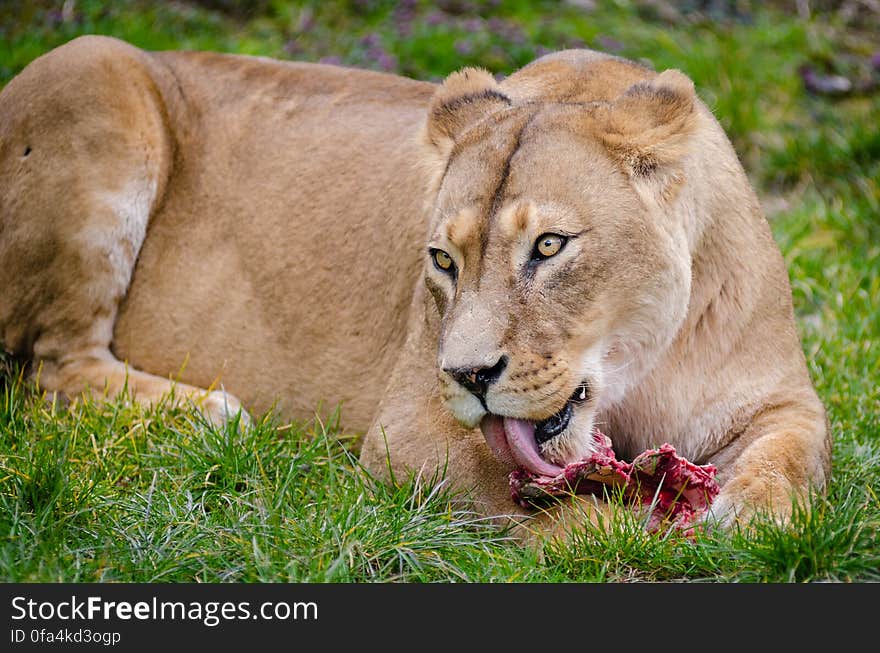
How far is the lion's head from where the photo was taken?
12.2 feet

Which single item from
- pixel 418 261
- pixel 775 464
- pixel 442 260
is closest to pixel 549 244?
pixel 442 260

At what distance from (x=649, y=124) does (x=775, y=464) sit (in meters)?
1.12

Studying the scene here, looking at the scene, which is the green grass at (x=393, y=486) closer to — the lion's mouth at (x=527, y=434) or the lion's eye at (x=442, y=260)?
the lion's mouth at (x=527, y=434)

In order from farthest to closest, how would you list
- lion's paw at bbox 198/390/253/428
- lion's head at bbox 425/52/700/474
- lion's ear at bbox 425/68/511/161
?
lion's paw at bbox 198/390/253/428, lion's ear at bbox 425/68/511/161, lion's head at bbox 425/52/700/474

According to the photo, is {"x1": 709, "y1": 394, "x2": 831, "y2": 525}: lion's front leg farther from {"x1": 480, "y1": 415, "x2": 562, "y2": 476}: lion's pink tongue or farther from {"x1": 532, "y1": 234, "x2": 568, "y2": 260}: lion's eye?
{"x1": 532, "y1": 234, "x2": 568, "y2": 260}: lion's eye

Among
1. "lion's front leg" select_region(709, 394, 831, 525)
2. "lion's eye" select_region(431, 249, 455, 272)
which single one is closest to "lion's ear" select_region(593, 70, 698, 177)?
"lion's eye" select_region(431, 249, 455, 272)

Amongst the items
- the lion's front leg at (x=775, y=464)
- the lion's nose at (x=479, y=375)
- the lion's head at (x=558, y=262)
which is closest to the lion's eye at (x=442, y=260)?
the lion's head at (x=558, y=262)

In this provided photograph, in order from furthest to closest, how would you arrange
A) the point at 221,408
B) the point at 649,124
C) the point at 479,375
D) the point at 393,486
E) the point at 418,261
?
the point at 221,408, the point at 418,261, the point at 393,486, the point at 649,124, the point at 479,375

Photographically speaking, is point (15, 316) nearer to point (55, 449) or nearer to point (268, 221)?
point (268, 221)

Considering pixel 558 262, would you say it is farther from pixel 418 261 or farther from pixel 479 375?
pixel 418 261

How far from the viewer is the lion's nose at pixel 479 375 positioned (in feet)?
12.0

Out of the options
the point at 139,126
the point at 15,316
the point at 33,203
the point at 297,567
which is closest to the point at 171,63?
the point at 139,126

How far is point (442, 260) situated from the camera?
157 inches

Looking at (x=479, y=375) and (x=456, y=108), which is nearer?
(x=479, y=375)
